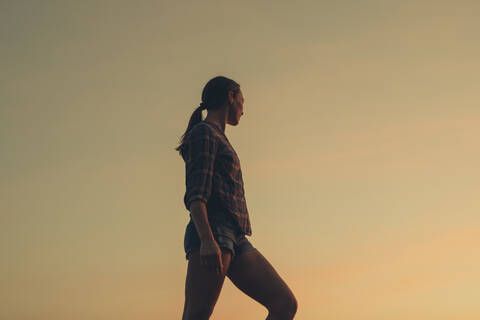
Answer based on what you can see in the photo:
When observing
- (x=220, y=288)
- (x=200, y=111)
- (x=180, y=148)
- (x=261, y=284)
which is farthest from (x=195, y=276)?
(x=200, y=111)

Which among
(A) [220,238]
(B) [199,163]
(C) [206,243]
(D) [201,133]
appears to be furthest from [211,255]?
(D) [201,133]

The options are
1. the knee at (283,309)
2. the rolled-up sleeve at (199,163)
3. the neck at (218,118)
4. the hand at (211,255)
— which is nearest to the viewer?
the hand at (211,255)

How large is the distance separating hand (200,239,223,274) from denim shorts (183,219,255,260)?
0.13 m

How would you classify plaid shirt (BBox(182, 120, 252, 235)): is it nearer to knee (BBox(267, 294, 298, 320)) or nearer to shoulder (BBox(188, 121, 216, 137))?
shoulder (BBox(188, 121, 216, 137))

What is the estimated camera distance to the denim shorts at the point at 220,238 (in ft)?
13.6

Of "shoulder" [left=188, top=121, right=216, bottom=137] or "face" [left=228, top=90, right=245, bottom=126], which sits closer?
"shoulder" [left=188, top=121, right=216, bottom=137]

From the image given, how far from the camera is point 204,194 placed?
13.5 ft

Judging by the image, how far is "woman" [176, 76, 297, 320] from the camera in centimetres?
404

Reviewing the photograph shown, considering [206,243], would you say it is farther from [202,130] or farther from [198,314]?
[202,130]

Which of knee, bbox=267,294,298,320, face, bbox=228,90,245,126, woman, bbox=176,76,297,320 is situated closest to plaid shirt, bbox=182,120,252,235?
woman, bbox=176,76,297,320

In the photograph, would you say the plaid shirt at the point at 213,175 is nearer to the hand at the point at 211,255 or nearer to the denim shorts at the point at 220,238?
the denim shorts at the point at 220,238

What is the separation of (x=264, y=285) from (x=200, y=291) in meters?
0.48

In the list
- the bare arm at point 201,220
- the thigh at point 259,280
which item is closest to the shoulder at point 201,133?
the bare arm at point 201,220

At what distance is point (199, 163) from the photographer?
13.8 ft
